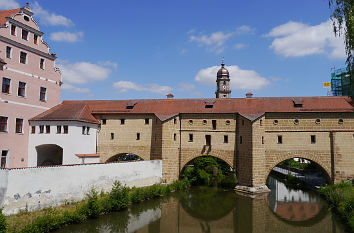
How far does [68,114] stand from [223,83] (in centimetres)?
3626

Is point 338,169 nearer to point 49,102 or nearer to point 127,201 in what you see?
point 127,201

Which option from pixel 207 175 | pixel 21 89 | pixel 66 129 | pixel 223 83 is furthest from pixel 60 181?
pixel 223 83

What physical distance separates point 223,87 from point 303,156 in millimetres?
32373

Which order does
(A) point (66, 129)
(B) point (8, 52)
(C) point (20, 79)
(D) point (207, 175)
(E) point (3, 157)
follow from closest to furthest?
1. (E) point (3, 157)
2. (B) point (8, 52)
3. (C) point (20, 79)
4. (A) point (66, 129)
5. (D) point (207, 175)

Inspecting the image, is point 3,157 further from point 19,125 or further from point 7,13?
point 7,13

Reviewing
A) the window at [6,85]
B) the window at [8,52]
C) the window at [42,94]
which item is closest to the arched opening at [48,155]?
the window at [42,94]

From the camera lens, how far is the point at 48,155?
2414 cm

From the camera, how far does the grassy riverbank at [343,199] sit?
15036 mm

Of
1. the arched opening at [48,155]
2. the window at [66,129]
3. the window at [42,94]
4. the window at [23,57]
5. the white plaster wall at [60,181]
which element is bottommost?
the white plaster wall at [60,181]

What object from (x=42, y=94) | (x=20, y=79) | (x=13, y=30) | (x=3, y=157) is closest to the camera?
(x=3, y=157)

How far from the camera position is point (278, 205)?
20.4 m

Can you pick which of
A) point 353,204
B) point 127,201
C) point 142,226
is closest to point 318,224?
point 353,204

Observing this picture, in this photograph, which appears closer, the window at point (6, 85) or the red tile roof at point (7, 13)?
the window at point (6, 85)

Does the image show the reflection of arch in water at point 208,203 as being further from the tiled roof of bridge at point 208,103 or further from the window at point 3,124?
the window at point 3,124
